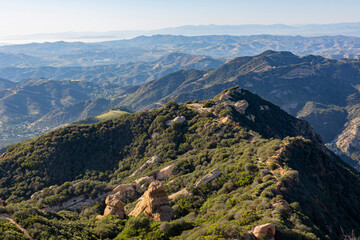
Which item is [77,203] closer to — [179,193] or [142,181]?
[142,181]

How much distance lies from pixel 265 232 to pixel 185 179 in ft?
106

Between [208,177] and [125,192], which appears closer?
[208,177]

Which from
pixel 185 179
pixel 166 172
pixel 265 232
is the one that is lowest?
pixel 166 172

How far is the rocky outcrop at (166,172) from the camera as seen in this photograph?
66.8m

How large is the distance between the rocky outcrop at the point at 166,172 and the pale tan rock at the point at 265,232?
40.8 m

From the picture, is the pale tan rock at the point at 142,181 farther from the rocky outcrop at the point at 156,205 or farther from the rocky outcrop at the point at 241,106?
the rocky outcrop at the point at 241,106

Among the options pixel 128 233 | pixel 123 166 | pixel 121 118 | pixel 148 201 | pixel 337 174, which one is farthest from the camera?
pixel 121 118

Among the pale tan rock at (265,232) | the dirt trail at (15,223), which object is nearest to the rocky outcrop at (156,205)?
the dirt trail at (15,223)

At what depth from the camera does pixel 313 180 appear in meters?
48.2

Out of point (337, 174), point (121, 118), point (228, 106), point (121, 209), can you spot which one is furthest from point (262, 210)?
point (121, 118)

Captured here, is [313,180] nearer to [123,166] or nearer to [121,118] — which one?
[123,166]

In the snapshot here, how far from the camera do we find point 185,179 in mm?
57969

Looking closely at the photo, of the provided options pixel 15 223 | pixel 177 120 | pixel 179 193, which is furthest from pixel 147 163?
pixel 15 223

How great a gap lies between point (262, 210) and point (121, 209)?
27118 mm
